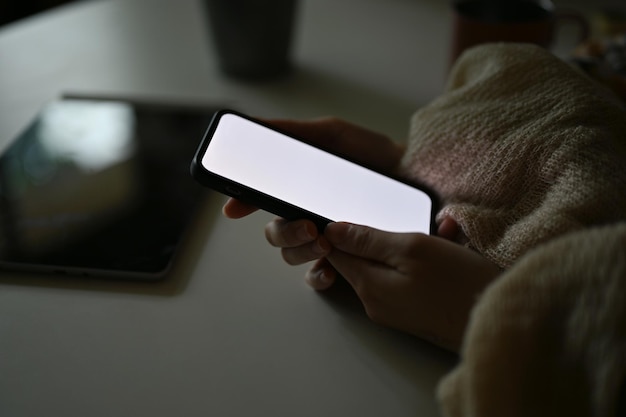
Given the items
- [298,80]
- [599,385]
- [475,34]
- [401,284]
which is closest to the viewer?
[599,385]

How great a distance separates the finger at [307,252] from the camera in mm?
417

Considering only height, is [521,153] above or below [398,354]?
above

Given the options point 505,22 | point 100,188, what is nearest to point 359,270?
point 100,188

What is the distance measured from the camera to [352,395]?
379mm

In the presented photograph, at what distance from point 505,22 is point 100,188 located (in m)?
0.44

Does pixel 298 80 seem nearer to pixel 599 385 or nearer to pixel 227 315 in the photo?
pixel 227 315

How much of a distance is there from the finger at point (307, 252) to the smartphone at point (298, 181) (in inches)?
0.5

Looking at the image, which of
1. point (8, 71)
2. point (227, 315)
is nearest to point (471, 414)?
point (227, 315)

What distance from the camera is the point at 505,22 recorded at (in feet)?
2.14

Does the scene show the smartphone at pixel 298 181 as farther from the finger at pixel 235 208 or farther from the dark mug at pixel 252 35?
the dark mug at pixel 252 35

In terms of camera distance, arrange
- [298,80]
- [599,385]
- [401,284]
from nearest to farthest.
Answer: [599,385], [401,284], [298,80]

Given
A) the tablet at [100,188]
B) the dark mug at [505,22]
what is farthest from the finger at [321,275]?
the dark mug at [505,22]

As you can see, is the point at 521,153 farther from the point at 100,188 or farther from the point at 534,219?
the point at 100,188

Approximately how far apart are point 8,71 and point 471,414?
2.29ft
